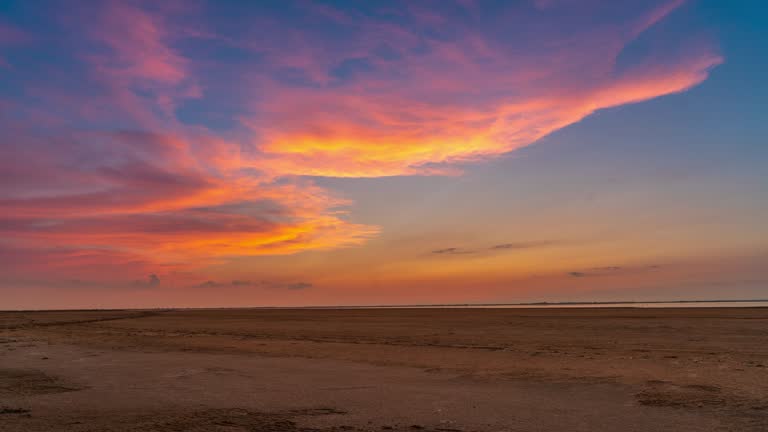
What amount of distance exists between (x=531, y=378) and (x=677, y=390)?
13.6ft

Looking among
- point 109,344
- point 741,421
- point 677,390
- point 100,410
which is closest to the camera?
point 741,421

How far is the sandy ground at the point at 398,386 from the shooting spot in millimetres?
10797

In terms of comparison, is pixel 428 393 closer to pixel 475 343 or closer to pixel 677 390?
pixel 677 390

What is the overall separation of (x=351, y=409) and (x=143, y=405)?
Answer: 5.05 m

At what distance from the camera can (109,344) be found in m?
30.2

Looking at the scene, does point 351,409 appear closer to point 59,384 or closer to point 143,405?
point 143,405

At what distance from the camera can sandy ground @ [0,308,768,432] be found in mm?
10797

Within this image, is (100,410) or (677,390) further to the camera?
(677,390)

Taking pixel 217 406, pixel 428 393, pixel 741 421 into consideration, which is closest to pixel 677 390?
pixel 741 421

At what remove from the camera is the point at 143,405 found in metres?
12.5

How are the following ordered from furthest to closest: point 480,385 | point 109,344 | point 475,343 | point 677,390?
1. point 109,344
2. point 475,343
3. point 480,385
4. point 677,390

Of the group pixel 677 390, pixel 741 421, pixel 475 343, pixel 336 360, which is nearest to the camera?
pixel 741 421

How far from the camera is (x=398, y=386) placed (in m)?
15.3

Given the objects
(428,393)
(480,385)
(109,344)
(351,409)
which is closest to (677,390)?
(480,385)
